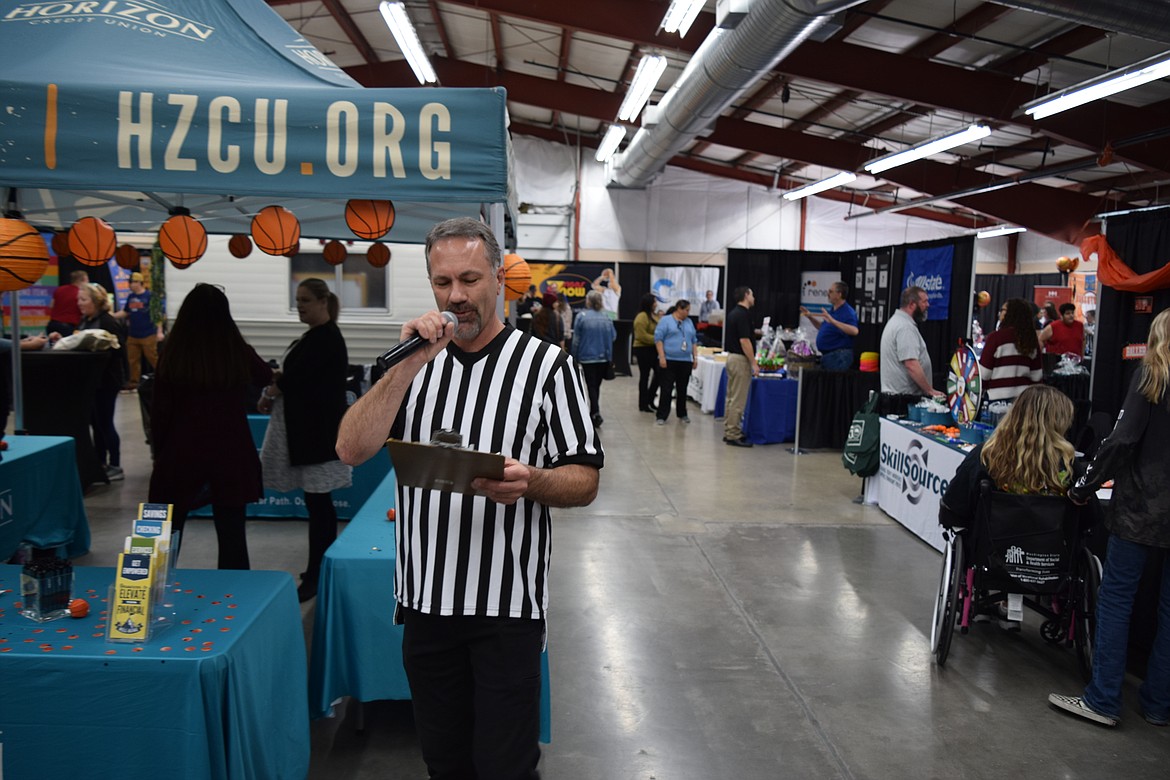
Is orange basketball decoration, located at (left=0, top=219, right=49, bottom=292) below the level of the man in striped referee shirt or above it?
above

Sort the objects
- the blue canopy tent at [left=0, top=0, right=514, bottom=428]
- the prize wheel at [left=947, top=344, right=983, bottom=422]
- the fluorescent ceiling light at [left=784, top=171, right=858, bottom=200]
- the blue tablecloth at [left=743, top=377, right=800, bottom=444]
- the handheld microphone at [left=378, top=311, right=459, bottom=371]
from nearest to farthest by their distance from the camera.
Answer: the handheld microphone at [left=378, top=311, right=459, bottom=371] → the blue canopy tent at [left=0, top=0, right=514, bottom=428] → the prize wheel at [left=947, top=344, right=983, bottom=422] → the blue tablecloth at [left=743, top=377, right=800, bottom=444] → the fluorescent ceiling light at [left=784, top=171, right=858, bottom=200]

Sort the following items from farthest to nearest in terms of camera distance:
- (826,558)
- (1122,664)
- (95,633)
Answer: (826,558)
(1122,664)
(95,633)

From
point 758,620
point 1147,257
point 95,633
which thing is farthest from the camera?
point 1147,257

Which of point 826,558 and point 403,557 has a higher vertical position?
point 403,557

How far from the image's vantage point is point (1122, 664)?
3.06 metres

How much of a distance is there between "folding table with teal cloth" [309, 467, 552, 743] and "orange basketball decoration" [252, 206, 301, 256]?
147 centimetres

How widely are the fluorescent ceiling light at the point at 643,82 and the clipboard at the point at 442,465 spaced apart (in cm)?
826

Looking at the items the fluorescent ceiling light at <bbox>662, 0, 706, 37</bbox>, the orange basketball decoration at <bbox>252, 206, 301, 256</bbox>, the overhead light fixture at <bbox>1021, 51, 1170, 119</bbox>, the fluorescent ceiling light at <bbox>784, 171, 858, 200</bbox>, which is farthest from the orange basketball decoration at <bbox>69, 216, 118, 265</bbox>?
the fluorescent ceiling light at <bbox>784, 171, 858, 200</bbox>

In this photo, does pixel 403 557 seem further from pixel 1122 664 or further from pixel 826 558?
pixel 826 558

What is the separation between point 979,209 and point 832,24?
36.5 ft

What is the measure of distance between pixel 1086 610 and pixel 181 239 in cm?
401

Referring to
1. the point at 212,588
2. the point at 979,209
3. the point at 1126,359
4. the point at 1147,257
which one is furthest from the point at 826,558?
the point at 979,209

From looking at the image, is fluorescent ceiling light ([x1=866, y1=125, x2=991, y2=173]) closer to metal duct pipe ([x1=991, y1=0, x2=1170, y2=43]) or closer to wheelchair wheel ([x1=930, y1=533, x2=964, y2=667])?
metal duct pipe ([x1=991, y1=0, x2=1170, y2=43])

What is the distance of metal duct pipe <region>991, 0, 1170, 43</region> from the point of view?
5.31 m
